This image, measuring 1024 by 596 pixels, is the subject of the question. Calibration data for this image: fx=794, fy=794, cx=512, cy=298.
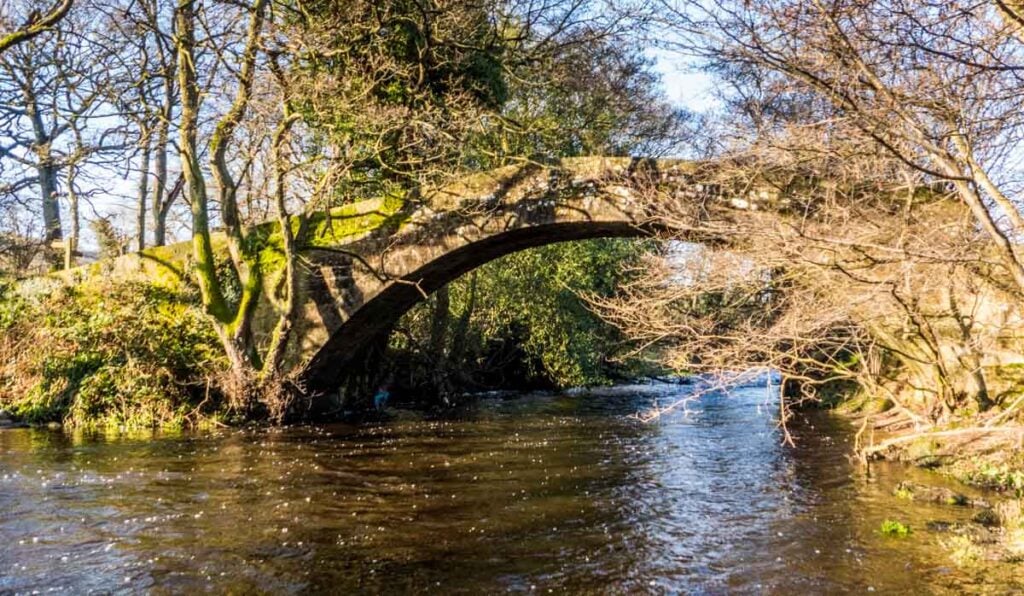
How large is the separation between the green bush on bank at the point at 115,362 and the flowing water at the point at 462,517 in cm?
142

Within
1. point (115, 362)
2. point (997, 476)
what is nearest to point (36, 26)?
point (115, 362)

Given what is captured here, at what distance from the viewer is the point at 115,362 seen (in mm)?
13102

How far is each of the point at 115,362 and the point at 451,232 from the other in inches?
235

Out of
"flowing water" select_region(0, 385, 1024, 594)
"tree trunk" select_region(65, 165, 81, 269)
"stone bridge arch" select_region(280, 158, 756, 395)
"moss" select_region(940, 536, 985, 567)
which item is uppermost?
"tree trunk" select_region(65, 165, 81, 269)

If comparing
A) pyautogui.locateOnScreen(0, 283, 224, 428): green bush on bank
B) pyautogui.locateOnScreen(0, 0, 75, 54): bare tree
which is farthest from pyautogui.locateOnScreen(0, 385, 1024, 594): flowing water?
pyautogui.locateOnScreen(0, 0, 75, 54): bare tree

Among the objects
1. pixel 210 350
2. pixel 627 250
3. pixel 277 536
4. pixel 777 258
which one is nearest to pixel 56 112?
pixel 210 350

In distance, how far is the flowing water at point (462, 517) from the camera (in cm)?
534

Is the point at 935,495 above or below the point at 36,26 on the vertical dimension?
below

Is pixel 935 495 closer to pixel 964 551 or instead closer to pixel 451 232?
pixel 964 551

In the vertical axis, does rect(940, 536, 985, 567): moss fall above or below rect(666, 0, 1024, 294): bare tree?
below

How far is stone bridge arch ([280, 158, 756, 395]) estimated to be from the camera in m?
12.0

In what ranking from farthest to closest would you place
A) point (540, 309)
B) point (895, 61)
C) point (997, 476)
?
point (540, 309) → point (997, 476) → point (895, 61)

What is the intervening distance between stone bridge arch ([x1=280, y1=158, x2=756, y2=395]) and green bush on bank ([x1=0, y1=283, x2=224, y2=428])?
177cm

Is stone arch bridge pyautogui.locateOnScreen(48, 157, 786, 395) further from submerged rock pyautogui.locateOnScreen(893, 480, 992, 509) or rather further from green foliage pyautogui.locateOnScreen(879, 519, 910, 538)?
green foliage pyautogui.locateOnScreen(879, 519, 910, 538)
